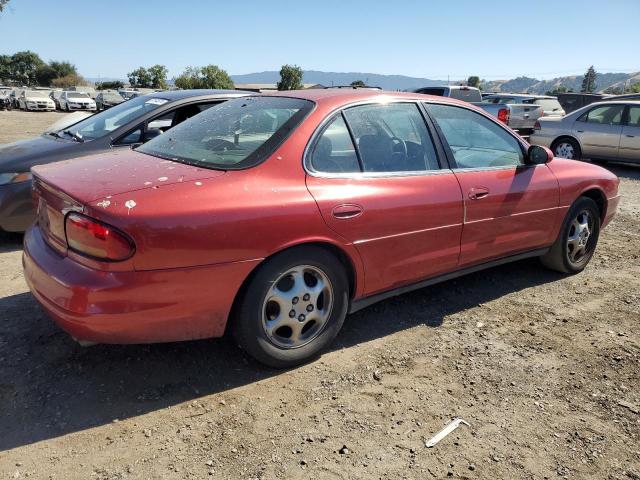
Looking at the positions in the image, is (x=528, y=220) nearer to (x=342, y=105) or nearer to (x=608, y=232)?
(x=342, y=105)

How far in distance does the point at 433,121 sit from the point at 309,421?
2.23m

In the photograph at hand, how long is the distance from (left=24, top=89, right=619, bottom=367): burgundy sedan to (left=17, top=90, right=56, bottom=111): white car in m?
40.6

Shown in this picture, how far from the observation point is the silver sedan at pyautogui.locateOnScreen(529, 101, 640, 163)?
10.6m

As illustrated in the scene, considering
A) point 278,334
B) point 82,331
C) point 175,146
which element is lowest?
point 278,334

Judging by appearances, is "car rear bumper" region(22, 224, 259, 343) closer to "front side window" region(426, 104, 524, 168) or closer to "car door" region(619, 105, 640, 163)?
"front side window" region(426, 104, 524, 168)

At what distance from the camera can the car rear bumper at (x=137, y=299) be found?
8.03ft

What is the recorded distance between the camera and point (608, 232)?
6258 millimetres

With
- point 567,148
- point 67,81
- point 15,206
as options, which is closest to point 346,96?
point 15,206

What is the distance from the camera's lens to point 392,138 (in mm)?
3512

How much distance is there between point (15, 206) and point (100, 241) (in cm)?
288

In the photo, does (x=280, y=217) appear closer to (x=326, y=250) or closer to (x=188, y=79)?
(x=326, y=250)

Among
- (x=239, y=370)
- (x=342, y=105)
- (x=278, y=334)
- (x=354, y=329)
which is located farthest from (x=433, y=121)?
(x=239, y=370)

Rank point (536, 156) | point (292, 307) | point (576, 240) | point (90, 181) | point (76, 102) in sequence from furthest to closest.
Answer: point (76, 102) → point (576, 240) → point (536, 156) → point (292, 307) → point (90, 181)

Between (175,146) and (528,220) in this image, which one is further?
(528,220)
